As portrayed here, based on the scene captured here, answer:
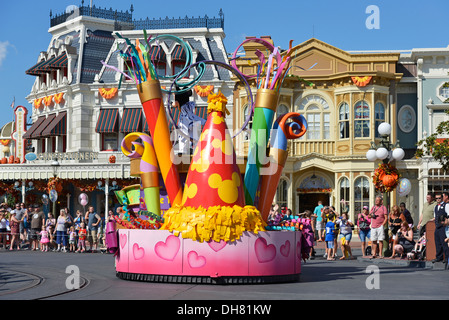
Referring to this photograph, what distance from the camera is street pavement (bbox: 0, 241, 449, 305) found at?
11328mm

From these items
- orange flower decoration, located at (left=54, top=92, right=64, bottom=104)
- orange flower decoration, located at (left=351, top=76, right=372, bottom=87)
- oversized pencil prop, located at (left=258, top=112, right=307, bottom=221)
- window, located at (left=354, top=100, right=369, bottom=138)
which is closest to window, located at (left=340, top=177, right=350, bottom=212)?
window, located at (left=354, top=100, right=369, bottom=138)

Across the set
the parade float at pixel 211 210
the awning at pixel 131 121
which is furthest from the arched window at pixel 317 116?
the parade float at pixel 211 210

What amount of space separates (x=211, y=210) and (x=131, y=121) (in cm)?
2578

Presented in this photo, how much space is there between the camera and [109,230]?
14938mm

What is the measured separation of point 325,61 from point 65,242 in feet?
49.9

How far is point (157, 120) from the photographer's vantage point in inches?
581

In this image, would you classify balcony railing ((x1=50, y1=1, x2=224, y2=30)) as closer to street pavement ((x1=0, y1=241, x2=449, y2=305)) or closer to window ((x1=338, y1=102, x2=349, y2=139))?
window ((x1=338, y1=102, x2=349, y2=139))

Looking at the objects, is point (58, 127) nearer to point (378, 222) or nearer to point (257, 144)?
point (378, 222)

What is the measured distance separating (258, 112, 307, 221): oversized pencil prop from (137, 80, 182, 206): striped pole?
161cm

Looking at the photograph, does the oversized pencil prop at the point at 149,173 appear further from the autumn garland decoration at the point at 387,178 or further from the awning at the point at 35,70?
the awning at the point at 35,70
